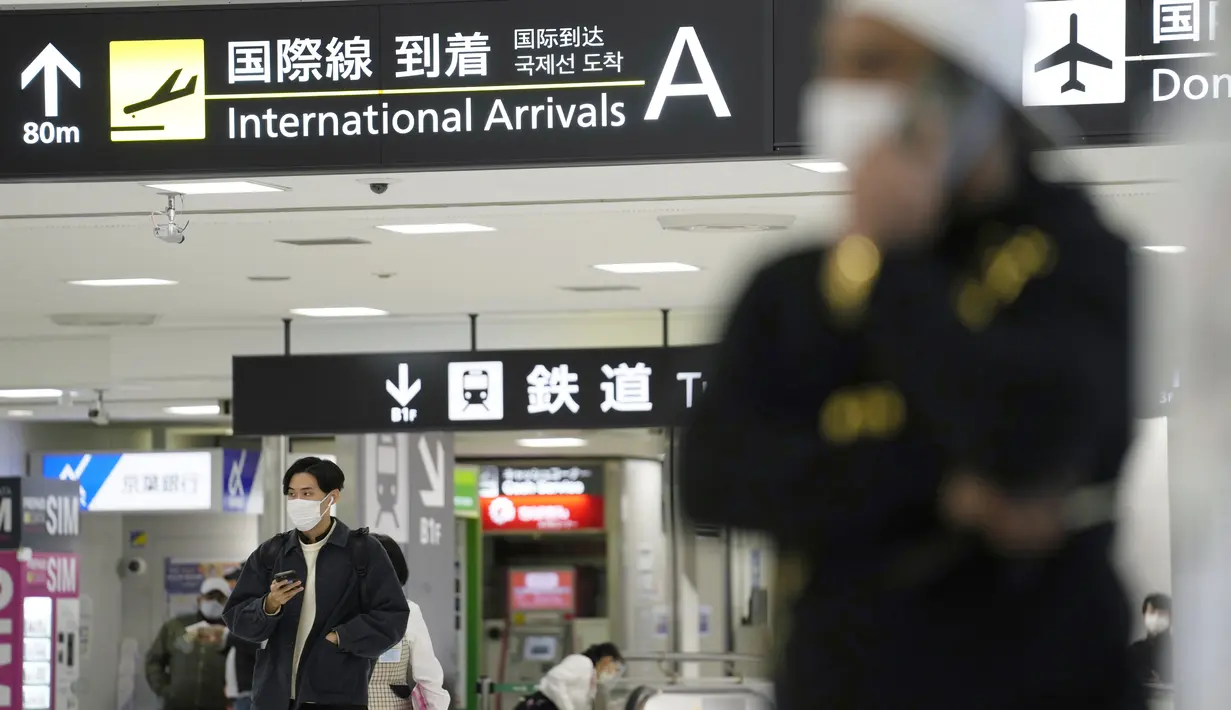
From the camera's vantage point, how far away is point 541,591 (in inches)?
861

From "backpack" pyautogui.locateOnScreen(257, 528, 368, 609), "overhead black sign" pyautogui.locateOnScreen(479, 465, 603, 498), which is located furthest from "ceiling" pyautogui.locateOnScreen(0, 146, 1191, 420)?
"overhead black sign" pyautogui.locateOnScreen(479, 465, 603, 498)

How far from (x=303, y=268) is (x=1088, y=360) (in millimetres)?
9699

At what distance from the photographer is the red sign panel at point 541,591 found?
2177 centimetres

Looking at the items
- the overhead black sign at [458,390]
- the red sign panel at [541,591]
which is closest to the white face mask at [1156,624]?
the overhead black sign at [458,390]

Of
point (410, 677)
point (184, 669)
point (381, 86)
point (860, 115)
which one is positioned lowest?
point (184, 669)

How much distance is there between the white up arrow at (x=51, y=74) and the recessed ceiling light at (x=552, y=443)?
14.8 metres

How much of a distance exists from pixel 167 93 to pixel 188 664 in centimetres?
1003

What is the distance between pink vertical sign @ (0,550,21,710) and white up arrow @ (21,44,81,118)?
7.69m

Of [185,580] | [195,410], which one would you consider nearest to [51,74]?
[195,410]

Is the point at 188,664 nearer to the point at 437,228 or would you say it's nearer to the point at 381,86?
the point at 437,228

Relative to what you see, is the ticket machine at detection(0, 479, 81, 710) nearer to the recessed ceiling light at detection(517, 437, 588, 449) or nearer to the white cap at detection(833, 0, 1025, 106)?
the recessed ceiling light at detection(517, 437, 588, 449)

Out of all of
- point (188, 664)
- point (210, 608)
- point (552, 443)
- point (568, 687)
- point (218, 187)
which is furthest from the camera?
point (552, 443)

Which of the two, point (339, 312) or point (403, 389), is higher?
point (339, 312)

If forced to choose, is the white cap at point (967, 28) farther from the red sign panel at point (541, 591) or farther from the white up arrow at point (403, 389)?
the red sign panel at point (541, 591)
